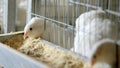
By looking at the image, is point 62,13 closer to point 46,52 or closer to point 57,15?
point 57,15

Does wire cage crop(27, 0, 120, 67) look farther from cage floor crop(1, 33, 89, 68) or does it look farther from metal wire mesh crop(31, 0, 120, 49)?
cage floor crop(1, 33, 89, 68)

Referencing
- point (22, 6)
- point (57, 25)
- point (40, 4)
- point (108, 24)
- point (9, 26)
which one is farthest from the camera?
point (22, 6)

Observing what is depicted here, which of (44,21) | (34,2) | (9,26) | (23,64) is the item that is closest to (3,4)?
(9,26)

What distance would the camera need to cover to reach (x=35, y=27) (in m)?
2.28

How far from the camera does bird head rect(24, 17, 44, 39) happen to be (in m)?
2.26

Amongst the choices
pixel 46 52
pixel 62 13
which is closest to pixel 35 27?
pixel 46 52

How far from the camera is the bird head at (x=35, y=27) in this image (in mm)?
2258

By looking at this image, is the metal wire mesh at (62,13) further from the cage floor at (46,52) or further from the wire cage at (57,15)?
the cage floor at (46,52)

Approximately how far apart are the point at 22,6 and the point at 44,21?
1.16m

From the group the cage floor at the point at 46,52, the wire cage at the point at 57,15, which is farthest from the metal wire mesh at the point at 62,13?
the cage floor at the point at 46,52

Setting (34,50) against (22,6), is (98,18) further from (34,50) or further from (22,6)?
(22,6)

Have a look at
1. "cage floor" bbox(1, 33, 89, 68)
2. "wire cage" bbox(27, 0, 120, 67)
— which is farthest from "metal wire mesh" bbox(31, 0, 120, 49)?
"cage floor" bbox(1, 33, 89, 68)

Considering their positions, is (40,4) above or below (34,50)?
above

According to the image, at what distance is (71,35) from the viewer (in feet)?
7.18
